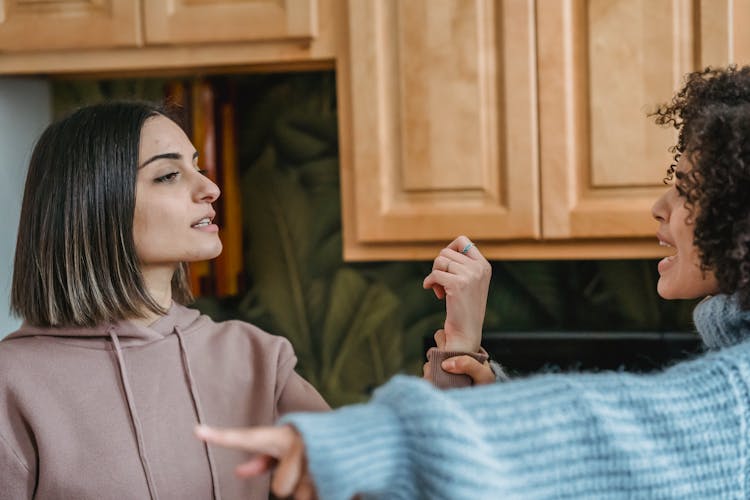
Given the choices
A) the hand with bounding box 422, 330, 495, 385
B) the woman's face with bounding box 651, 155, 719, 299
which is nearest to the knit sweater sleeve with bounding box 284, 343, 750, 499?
the woman's face with bounding box 651, 155, 719, 299

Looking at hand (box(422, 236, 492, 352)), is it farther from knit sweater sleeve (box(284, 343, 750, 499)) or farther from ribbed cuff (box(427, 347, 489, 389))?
knit sweater sleeve (box(284, 343, 750, 499))

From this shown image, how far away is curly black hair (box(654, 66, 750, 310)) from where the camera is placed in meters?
0.87

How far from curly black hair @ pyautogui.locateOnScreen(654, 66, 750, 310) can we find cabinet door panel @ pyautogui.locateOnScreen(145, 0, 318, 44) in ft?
3.44

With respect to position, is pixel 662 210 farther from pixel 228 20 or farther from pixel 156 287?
pixel 228 20

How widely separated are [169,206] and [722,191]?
763 millimetres

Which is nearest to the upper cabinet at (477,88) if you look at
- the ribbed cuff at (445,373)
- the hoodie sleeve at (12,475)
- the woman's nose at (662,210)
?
the ribbed cuff at (445,373)

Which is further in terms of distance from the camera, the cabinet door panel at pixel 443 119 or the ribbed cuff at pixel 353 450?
the cabinet door panel at pixel 443 119

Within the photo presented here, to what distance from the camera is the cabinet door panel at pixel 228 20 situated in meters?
1.84

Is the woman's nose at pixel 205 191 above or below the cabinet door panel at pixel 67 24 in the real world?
below

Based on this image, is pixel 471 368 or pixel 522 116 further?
pixel 522 116

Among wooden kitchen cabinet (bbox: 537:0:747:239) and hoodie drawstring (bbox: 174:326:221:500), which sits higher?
wooden kitchen cabinet (bbox: 537:0:747:239)

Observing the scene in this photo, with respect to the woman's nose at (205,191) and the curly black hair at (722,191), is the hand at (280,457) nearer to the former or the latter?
the curly black hair at (722,191)

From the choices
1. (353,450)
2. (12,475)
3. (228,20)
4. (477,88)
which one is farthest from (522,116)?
(353,450)

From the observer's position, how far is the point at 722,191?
885 mm
